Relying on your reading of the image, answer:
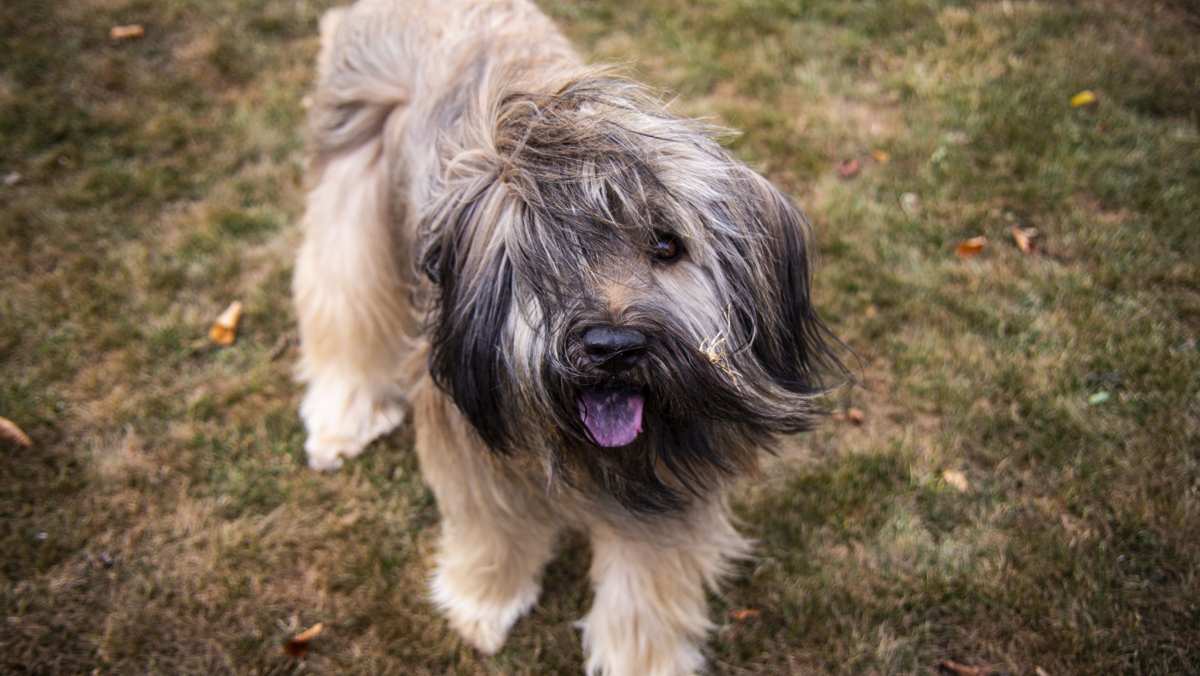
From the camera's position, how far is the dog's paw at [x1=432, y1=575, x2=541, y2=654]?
2951mm

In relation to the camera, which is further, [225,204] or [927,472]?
[225,204]

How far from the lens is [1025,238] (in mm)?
4059

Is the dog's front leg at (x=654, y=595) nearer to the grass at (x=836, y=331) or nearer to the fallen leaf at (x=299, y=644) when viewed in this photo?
the grass at (x=836, y=331)

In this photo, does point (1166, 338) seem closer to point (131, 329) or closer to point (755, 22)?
point (755, 22)

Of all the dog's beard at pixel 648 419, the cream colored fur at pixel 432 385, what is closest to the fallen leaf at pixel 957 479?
the cream colored fur at pixel 432 385

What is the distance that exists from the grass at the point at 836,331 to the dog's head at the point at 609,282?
123 cm

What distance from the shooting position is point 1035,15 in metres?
5.15

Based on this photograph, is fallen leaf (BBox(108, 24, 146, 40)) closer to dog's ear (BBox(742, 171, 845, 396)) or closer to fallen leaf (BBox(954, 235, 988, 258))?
dog's ear (BBox(742, 171, 845, 396))

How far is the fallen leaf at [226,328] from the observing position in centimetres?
391

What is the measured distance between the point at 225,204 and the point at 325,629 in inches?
100

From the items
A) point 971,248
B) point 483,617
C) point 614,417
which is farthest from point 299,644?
point 971,248

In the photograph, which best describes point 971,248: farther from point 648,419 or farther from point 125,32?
point 125,32

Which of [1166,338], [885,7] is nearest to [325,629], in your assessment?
[1166,338]

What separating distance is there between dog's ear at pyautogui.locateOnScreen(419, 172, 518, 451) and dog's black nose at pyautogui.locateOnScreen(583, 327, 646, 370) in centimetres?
26
